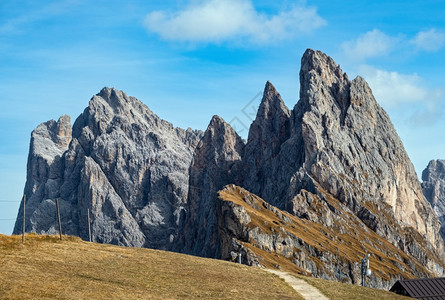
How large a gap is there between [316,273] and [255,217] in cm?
2498

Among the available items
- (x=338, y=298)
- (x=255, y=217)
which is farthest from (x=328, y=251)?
(x=338, y=298)

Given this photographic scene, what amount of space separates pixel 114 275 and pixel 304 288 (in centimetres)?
2016

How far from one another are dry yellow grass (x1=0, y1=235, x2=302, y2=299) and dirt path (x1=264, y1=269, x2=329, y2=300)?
1236mm

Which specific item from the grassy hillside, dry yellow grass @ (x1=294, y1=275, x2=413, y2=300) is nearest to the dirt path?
dry yellow grass @ (x1=294, y1=275, x2=413, y2=300)

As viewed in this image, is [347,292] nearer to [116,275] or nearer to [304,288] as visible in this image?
[304,288]

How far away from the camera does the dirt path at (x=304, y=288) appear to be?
57256 mm

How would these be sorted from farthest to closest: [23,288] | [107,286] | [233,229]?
[233,229]
[107,286]
[23,288]

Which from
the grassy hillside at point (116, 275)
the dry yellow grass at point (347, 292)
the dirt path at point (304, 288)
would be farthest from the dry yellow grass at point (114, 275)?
the dry yellow grass at point (347, 292)

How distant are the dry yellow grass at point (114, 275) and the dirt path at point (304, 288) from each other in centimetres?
124

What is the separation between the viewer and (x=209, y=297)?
49.1m

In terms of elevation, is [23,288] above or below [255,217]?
below

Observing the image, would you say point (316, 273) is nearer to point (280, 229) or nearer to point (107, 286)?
point (280, 229)

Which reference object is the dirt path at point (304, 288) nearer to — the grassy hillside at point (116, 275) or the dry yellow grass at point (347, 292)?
the dry yellow grass at point (347, 292)

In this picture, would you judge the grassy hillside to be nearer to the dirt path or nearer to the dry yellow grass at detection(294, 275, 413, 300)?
the dry yellow grass at detection(294, 275, 413, 300)
